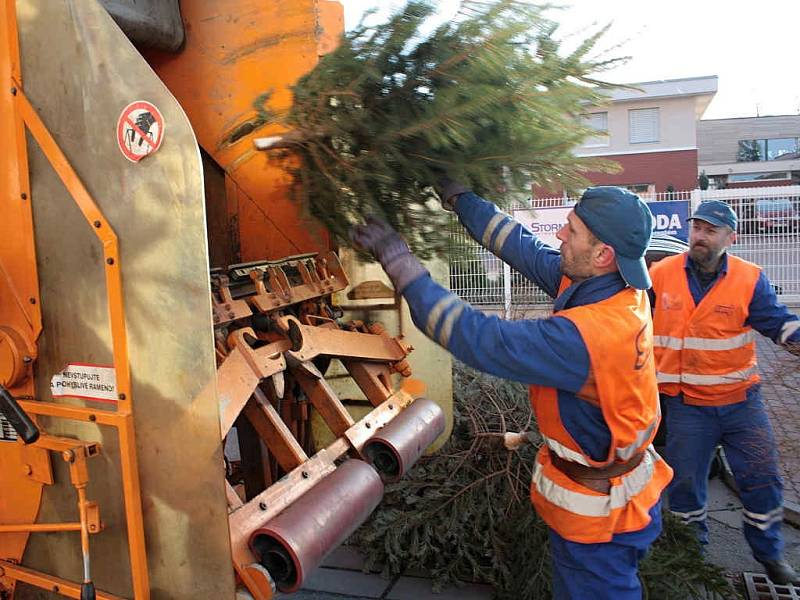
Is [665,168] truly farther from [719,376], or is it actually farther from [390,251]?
[390,251]

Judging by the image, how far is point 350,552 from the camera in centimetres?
360

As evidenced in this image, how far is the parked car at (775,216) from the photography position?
36.6ft

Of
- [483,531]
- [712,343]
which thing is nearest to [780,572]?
[712,343]

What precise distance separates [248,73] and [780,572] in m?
3.31

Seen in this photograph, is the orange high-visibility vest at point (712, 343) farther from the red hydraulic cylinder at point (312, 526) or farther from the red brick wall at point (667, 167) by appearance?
the red brick wall at point (667, 167)

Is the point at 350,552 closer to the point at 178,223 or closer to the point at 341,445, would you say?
the point at 341,445

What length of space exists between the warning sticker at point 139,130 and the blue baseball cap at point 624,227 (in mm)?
1281

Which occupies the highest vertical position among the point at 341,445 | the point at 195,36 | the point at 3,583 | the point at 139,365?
the point at 195,36

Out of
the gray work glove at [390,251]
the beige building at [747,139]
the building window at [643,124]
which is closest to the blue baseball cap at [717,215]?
the gray work glove at [390,251]

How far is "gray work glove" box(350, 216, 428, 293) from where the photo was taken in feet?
6.64

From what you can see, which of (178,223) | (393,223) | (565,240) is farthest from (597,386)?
(178,223)

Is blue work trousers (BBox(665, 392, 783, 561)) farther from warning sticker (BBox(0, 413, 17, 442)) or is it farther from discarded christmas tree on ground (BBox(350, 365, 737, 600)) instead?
warning sticker (BBox(0, 413, 17, 442))

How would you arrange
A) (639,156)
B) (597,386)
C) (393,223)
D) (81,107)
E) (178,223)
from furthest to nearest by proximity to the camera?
1. (639,156)
2. (393,223)
3. (597,386)
4. (81,107)
5. (178,223)

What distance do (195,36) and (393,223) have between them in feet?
4.74
